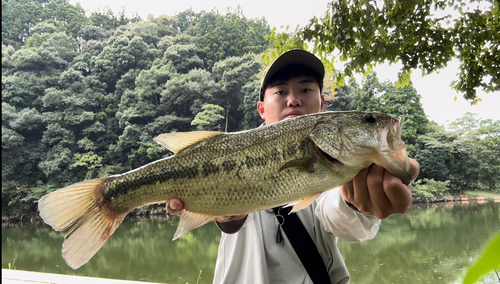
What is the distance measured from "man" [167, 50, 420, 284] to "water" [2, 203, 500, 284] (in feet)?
28.7

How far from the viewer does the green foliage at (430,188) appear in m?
25.3

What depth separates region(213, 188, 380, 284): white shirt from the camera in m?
1.83

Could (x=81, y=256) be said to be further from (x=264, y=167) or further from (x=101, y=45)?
(x=101, y=45)

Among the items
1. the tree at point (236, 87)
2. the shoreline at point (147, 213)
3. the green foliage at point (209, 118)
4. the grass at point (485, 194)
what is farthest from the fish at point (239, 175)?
the grass at point (485, 194)

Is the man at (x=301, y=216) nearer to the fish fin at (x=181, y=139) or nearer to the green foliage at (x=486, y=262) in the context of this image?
the fish fin at (x=181, y=139)

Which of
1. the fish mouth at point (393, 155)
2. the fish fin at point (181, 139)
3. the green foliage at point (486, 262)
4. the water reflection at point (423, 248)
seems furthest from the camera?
the water reflection at point (423, 248)

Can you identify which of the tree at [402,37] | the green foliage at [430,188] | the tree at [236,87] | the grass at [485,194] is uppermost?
the tree at [236,87]

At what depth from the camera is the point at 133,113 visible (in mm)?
29594

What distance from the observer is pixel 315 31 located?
424cm

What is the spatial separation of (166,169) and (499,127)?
32.5 metres

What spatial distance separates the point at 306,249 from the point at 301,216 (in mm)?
240

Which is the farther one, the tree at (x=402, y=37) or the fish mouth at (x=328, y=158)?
the tree at (x=402, y=37)

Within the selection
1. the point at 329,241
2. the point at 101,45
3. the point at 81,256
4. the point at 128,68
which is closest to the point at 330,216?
the point at 329,241

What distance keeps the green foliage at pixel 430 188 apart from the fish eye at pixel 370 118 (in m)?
26.6
